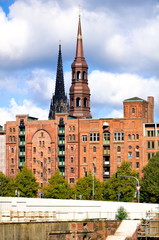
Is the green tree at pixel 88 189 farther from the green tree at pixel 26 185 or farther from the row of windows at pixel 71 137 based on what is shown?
the row of windows at pixel 71 137

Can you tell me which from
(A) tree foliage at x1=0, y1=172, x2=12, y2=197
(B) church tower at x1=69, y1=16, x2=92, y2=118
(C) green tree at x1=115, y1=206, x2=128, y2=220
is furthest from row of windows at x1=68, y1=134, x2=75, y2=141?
(C) green tree at x1=115, y1=206, x2=128, y2=220

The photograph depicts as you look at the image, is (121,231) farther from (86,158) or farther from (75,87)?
(75,87)

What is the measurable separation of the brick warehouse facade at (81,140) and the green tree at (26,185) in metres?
17.6

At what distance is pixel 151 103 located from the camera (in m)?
173

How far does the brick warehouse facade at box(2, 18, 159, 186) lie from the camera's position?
161750mm

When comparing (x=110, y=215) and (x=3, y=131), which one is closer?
(x=110, y=215)

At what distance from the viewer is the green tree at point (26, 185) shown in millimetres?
146500

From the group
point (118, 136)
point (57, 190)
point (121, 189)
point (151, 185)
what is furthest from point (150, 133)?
point (57, 190)

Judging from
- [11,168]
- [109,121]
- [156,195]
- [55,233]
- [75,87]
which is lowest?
[55,233]

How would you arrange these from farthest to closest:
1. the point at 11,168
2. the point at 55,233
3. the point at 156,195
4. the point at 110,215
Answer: the point at 11,168
the point at 156,195
the point at 110,215
the point at 55,233

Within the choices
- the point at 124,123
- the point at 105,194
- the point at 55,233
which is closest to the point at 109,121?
the point at 124,123

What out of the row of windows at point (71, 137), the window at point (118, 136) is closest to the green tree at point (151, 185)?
the window at point (118, 136)

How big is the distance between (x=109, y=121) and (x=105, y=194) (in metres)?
27.9

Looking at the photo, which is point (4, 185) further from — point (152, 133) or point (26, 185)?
point (152, 133)
